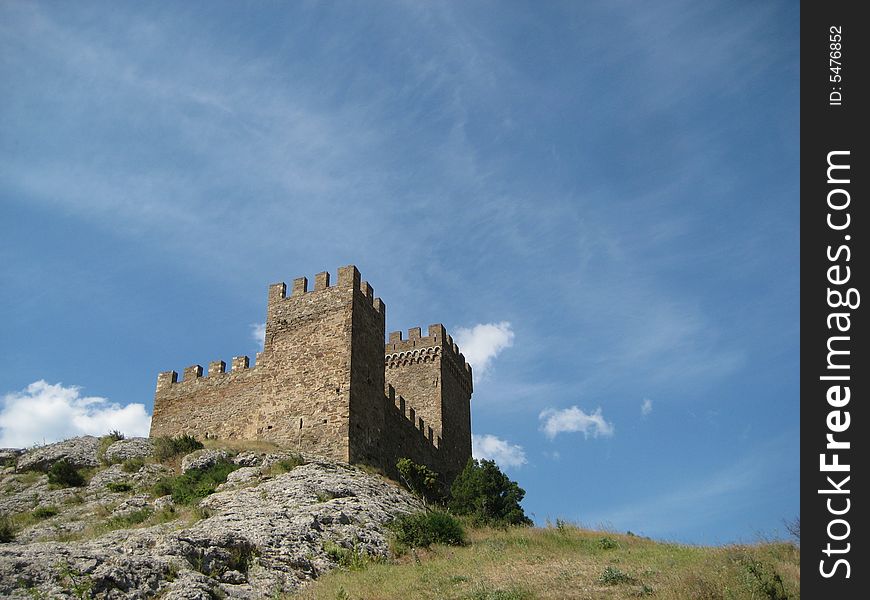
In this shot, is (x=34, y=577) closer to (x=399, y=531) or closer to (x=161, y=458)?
(x=399, y=531)

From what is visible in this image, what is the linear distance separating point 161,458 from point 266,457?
15.1ft

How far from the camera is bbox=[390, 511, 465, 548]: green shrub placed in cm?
1998

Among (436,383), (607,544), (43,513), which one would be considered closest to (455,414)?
(436,383)

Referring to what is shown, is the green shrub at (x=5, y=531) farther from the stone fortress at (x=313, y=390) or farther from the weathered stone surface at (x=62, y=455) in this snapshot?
the stone fortress at (x=313, y=390)

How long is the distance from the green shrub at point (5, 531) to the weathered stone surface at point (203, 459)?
5.47m

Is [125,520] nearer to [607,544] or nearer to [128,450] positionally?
[128,450]

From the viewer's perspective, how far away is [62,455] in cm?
2634

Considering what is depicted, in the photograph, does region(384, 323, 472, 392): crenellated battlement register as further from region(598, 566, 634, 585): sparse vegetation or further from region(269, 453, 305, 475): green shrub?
region(598, 566, 634, 585): sparse vegetation

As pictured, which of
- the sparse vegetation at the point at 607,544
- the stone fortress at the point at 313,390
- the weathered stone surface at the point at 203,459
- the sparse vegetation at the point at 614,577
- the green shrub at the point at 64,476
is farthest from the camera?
the stone fortress at the point at 313,390

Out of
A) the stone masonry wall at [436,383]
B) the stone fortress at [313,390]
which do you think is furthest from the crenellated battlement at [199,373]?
the stone masonry wall at [436,383]

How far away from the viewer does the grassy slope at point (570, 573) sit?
44.7 feet

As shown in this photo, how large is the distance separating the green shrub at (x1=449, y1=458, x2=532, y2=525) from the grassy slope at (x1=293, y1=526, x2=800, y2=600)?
461 cm

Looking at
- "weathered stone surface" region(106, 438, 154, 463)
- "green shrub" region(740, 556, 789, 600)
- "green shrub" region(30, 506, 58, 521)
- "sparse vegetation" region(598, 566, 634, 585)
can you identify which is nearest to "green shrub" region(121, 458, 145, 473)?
"weathered stone surface" region(106, 438, 154, 463)
